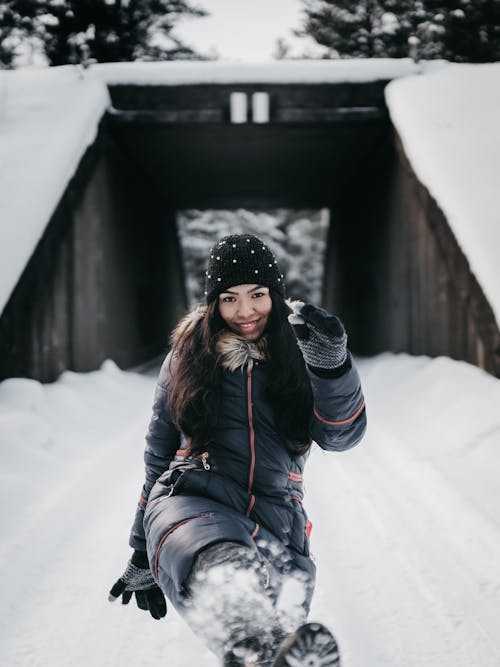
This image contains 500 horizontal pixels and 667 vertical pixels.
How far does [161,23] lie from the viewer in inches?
773

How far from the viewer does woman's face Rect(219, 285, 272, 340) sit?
81.0 inches

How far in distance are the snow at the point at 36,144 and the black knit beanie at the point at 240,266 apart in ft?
13.1

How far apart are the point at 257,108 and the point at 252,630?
864 centimetres

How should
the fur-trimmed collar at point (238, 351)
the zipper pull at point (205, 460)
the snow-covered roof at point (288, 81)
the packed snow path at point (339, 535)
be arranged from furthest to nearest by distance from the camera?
the snow-covered roof at point (288, 81)
the packed snow path at point (339, 535)
the fur-trimmed collar at point (238, 351)
the zipper pull at point (205, 460)

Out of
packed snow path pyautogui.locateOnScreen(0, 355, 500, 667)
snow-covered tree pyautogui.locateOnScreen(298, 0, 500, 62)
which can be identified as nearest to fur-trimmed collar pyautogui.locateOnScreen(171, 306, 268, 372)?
packed snow path pyautogui.locateOnScreen(0, 355, 500, 667)

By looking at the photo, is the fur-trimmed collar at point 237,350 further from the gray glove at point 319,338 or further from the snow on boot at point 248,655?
the snow on boot at point 248,655

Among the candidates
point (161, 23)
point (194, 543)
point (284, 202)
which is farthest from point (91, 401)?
point (161, 23)

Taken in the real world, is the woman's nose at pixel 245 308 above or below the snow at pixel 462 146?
above

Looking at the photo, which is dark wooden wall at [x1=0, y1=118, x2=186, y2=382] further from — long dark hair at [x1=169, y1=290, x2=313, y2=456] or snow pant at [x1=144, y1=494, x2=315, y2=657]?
snow pant at [x1=144, y1=494, x2=315, y2=657]

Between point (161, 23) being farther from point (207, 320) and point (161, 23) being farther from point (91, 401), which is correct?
point (207, 320)

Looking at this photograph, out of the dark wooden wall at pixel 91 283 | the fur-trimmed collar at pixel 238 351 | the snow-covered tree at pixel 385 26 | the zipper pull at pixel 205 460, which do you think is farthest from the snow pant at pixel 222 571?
the snow-covered tree at pixel 385 26

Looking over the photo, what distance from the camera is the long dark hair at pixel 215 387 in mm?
1872

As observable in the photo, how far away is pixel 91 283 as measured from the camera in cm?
879

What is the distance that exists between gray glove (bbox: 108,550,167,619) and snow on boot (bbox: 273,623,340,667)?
852 millimetres
